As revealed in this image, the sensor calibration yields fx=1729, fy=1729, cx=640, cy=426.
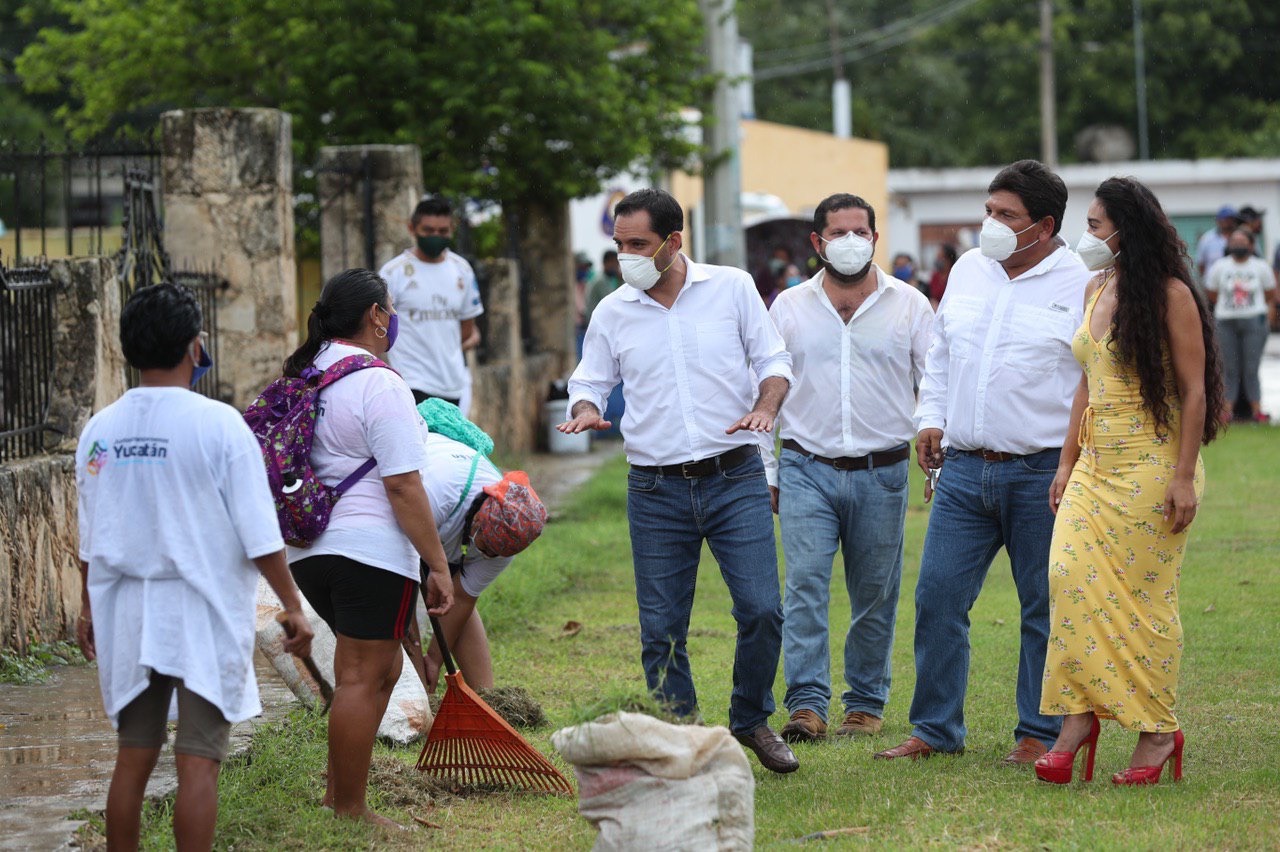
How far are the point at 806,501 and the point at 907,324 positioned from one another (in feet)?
2.60

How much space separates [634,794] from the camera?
457 cm

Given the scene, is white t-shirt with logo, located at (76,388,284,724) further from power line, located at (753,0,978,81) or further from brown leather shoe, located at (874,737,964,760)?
power line, located at (753,0,978,81)

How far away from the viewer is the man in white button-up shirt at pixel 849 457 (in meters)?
6.51

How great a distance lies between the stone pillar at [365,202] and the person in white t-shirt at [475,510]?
7.20 meters

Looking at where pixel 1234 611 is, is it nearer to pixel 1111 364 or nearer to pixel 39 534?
pixel 1111 364

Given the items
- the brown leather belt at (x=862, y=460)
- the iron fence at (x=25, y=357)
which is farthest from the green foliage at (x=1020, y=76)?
the brown leather belt at (x=862, y=460)

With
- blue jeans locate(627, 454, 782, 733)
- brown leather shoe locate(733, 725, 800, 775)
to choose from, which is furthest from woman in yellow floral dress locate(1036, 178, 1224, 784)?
blue jeans locate(627, 454, 782, 733)

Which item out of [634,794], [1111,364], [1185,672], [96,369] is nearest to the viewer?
[634,794]

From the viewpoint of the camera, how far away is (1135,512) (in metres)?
5.42

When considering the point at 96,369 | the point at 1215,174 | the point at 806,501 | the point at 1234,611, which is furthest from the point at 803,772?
the point at 1215,174

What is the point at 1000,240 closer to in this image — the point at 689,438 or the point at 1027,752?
the point at 689,438

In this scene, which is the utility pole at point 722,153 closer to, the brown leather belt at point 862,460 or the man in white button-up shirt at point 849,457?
the man in white button-up shirt at point 849,457

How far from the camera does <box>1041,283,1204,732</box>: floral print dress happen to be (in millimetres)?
5422

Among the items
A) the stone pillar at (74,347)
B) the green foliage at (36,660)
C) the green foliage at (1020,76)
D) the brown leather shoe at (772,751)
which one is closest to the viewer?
the brown leather shoe at (772,751)
